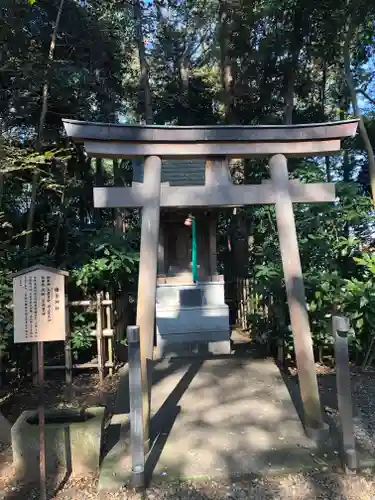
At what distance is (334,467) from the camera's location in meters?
3.04

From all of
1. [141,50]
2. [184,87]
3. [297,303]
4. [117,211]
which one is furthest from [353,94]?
[297,303]

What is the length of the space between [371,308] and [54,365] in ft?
15.8

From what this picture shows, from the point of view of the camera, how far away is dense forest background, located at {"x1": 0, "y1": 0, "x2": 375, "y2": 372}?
5.74 meters

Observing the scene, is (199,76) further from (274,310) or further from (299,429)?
(299,429)

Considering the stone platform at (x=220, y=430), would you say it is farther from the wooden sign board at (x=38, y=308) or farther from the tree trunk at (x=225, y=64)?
the tree trunk at (x=225, y=64)

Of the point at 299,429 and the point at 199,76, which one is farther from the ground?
the point at 199,76

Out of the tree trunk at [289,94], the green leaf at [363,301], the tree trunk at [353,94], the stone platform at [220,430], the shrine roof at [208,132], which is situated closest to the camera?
the stone platform at [220,430]

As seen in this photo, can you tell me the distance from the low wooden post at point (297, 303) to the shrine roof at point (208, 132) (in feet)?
0.85

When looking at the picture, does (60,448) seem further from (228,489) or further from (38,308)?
(228,489)

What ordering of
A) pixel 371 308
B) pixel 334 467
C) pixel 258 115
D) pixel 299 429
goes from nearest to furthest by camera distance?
pixel 334 467 → pixel 299 429 → pixel 371 308 → pixel 258 115

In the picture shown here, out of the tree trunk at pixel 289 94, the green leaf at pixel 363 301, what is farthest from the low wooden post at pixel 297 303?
the tree trunk at pixel 289 94

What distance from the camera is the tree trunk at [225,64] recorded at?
1021cm

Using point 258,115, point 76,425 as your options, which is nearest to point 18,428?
point 76,425

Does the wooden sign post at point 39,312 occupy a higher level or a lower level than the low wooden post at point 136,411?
higher
